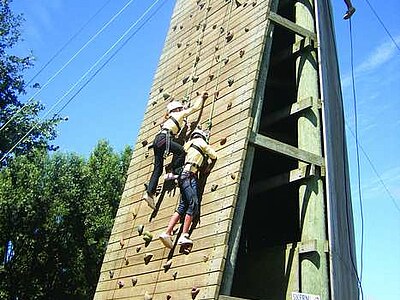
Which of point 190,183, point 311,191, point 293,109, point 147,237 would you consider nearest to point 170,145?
point 190,183

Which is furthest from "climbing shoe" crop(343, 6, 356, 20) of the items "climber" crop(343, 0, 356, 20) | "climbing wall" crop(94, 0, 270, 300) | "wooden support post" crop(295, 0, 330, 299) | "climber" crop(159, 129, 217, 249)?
"climber" crop(159, 129, 217, 249)

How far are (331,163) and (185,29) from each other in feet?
12.0

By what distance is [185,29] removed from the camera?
7984mm

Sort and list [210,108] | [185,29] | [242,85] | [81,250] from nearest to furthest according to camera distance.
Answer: [242,85] < [210,108] < [185,29] < [81,250]

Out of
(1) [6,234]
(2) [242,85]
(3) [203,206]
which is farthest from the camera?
(1) [6,234]

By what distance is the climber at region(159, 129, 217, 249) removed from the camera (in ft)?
16.0

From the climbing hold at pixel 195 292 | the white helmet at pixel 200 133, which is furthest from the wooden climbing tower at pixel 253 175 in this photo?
the white helmet at pixel 200 133

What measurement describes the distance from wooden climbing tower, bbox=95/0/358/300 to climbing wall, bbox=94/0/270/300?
17mm

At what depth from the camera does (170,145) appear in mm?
5523

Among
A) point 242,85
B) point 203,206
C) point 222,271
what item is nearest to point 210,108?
point 242,85

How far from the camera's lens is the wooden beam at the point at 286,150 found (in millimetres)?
5109

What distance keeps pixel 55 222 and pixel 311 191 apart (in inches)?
412

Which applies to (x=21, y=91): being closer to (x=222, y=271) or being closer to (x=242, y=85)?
(x=242, y=85)

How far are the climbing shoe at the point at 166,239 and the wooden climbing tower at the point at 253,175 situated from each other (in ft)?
0.31
